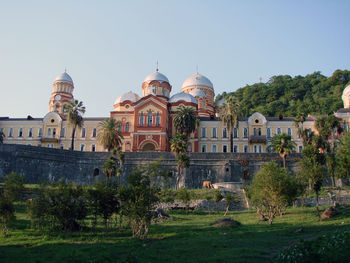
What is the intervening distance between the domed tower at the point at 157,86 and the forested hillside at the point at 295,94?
34.2 m

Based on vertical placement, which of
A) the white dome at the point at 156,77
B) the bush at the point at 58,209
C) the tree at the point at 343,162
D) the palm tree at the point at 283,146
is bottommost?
the bush at the point at 58,209

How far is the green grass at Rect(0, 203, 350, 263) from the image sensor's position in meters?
18.5

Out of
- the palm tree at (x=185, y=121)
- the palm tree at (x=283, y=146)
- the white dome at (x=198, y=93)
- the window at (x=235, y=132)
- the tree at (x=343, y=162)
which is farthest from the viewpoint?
the white dome at (x=198, y=93)

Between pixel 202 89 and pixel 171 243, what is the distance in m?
58.9

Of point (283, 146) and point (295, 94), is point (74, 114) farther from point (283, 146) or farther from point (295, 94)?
point (295, 94)

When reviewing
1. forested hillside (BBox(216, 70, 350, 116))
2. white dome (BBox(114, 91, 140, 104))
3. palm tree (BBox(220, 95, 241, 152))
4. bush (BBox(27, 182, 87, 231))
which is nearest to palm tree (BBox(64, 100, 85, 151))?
white dome (BBox(114, 91, 140, 104))

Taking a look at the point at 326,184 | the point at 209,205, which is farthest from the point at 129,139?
the point at 326,184

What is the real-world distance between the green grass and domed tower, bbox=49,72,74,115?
2068 inches

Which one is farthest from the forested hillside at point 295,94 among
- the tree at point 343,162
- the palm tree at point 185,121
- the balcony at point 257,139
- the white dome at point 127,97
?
the tree at point 343,162

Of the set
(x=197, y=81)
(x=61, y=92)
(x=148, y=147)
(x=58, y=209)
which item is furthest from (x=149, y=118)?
(x=58, y=209)

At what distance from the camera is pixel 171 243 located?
71.8 ft

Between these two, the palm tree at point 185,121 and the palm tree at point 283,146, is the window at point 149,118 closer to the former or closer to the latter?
the palm tree at point 185,121

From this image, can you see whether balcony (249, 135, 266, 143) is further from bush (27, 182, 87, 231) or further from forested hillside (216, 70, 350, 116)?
bush (27, 182, 87, 231)

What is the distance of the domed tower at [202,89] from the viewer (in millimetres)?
74500
